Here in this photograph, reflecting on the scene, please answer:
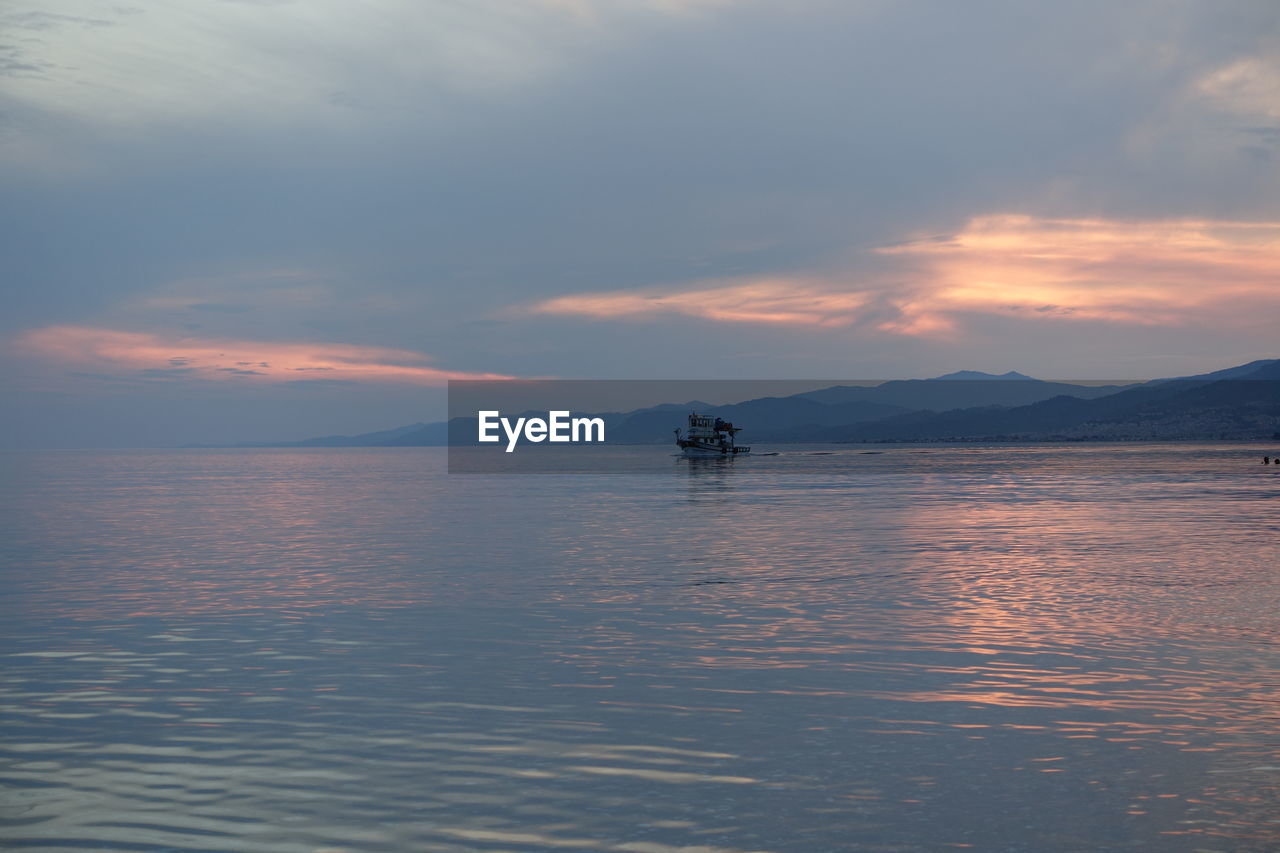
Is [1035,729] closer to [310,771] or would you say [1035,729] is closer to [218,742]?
[310,771]

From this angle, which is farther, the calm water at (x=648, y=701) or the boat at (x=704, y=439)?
the boat at (x=704, y=439)

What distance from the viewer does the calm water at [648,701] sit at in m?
11.0

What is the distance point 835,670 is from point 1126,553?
2459 cm

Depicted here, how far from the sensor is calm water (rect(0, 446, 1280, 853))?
11.0 meters

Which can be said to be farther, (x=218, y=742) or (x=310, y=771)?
(x=218, y=742)

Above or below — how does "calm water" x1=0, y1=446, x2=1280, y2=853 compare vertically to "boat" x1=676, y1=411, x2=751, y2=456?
below

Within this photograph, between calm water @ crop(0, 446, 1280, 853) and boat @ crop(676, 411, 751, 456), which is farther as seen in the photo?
boat @ crop(676, 411, 751, 456)

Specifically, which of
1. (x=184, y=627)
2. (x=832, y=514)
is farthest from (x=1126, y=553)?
(x=184, y=627)

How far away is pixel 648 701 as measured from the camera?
1620cm

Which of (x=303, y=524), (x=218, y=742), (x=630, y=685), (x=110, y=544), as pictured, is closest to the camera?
(x=218, y=742)

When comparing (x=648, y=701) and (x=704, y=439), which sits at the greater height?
(x=704, y=439)

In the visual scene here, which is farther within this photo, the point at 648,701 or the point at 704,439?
the point at 704,439

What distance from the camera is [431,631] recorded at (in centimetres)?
2316

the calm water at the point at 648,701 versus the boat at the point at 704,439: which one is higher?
the boat at the point at 704,439
